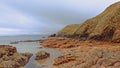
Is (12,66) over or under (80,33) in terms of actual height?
under

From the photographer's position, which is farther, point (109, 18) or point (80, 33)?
point (80, 33)

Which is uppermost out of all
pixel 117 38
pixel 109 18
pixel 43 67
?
pixel 109 18

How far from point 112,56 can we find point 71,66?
7250 millimetres

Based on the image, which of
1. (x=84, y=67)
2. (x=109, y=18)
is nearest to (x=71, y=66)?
(x=84, y=67)

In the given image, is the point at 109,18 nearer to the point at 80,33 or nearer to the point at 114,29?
the point at 114,29

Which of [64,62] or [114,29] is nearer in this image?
[64,62]

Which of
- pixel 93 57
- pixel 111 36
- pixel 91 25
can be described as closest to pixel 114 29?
pixel 111 36

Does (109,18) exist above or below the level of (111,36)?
above

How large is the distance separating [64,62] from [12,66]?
813 centimetres

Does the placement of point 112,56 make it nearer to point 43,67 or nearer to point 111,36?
point 43,67

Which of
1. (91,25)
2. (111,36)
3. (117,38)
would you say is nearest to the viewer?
(117,38)

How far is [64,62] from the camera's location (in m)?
39.3

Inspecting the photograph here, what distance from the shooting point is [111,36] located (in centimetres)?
6475

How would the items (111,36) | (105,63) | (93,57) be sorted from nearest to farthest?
(105,63) < (93,57) < (111,36)
